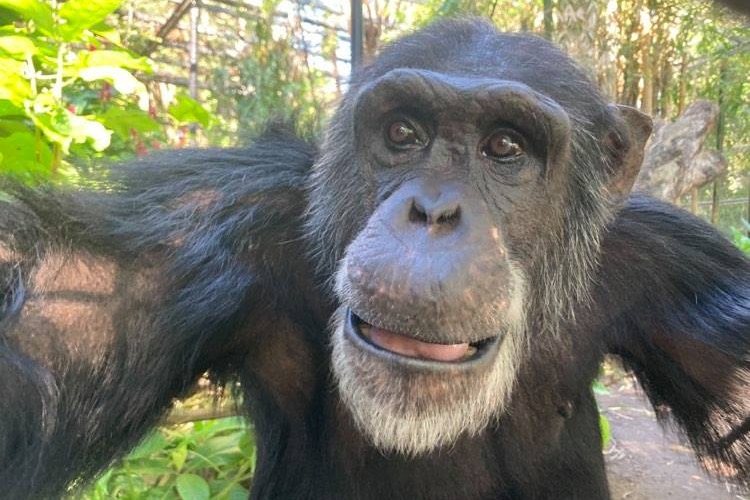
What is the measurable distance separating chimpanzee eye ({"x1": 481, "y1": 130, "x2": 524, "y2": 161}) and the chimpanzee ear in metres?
0.66

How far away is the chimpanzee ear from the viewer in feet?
12.1

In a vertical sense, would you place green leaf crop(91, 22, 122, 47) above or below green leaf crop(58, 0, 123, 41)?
below

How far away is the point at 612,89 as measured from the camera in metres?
9.99

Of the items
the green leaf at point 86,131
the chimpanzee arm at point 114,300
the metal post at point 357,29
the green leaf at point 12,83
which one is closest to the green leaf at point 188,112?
the green leaf at point 86,131

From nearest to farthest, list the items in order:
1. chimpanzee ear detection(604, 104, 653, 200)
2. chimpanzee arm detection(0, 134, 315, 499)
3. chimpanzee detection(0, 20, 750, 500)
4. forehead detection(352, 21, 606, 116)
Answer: chimpanzee detection(0, 20, 750, 500) → chimpanzee arm detection(0, 134, 315, 499) → forehead detection(352, 21, 606, 116) → chimpanzee ear detection(604, 104, 653, 200)

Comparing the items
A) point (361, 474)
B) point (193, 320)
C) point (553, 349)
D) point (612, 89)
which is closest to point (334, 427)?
point (361, 474)

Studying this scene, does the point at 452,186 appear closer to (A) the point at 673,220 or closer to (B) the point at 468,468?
(B) the point at 468,468

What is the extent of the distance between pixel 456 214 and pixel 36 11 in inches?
98.0

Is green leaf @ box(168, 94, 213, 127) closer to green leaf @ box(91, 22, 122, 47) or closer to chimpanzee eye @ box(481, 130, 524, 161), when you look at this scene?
green leaf @ box(91, 22, 122, 47)

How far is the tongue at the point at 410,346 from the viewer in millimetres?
2771

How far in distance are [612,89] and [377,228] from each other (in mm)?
8060

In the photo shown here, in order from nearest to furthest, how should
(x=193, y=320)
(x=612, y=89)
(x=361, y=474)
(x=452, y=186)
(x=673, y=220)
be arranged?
(x=452, y=186)
(x=193, y=320)
(x=361, y=474)
(x=673, y=220)
(x=612, y=89)

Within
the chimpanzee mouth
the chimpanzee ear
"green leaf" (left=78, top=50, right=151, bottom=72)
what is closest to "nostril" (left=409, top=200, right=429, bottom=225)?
the chimpanzee mouth

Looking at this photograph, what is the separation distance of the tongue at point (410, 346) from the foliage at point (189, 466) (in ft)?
6.41
